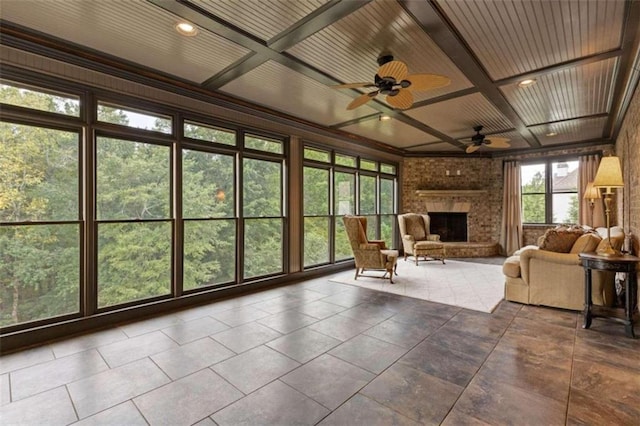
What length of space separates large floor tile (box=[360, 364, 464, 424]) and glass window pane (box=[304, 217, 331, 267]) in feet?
11.5

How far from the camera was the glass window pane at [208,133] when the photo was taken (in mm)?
4023

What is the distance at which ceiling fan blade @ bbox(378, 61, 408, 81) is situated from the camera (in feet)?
9.16

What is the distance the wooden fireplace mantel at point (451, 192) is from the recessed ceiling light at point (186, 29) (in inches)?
266

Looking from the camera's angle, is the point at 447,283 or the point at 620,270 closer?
the point at 620,270

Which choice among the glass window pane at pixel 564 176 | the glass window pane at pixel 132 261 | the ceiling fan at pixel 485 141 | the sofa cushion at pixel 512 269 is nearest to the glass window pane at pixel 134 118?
the glass window pane at pixel 132 261

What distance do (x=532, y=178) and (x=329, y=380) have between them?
801 cm

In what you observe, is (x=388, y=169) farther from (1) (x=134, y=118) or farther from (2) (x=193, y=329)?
(2) (x=193, y=329)

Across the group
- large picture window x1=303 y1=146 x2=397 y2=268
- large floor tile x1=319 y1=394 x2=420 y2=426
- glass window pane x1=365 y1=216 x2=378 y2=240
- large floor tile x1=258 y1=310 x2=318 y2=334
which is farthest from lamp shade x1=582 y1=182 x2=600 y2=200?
large floor tile x1=319 y1=394 x2=420 y2=426

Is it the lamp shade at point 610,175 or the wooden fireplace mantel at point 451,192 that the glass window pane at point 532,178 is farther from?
the lamp shade at point 610,175

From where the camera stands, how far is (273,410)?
74.0 inches

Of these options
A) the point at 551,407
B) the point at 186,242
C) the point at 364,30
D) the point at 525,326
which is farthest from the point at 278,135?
the point at 551,407

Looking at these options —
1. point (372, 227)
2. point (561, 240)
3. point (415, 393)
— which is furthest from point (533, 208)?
point (415, 393)

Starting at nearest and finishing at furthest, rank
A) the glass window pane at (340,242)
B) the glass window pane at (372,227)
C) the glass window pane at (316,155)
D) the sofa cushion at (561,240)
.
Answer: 1. the sofa cushion at (561,240)
2. the glass window pane at (316,155)
3. the glass window pane at (340,242)
4. the glass window pane at (372,227)

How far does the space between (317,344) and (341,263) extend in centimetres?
352
